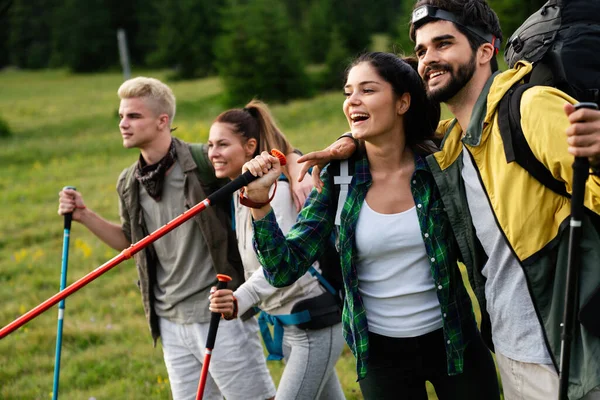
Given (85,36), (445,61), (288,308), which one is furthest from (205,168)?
(85,36)

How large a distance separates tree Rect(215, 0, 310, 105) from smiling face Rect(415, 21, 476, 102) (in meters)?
31.6

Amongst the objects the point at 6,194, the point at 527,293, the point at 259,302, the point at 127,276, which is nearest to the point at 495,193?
the point at 527,293

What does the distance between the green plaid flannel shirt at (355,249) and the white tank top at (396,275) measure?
2.2 inches

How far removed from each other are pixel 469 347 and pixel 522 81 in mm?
1310

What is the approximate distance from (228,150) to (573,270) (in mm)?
2550

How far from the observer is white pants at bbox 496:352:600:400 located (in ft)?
9.69

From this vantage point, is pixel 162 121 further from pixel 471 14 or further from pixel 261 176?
pixel 471 14

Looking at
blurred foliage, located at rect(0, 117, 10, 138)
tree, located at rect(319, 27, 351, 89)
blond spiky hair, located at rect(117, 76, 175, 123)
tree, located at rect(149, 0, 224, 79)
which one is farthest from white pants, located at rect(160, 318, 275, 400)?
tree, located at rect(149, 0, 224, 79)

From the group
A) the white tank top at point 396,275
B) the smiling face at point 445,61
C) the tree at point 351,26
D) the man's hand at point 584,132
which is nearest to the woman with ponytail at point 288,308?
the white tank top at point 396,275

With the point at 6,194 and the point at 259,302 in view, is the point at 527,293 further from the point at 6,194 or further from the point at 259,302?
the point at 6,194

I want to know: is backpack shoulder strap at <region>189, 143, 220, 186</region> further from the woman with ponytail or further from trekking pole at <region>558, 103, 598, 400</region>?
trekking pole at <region>558, 103, 598, 400</region>

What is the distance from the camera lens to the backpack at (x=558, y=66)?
9.23ft

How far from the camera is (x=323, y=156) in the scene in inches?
135

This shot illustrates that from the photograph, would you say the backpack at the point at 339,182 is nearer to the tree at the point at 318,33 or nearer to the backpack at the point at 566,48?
the backpack at the point at 566,48
